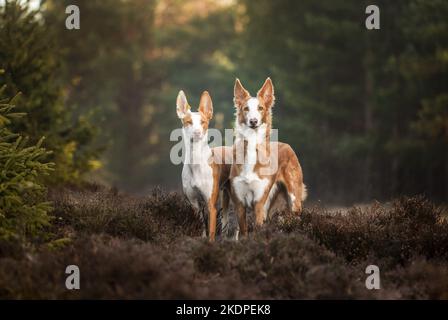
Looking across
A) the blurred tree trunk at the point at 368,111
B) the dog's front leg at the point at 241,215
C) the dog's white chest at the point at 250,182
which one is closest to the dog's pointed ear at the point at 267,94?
the dog's white chest at the point at 250,182

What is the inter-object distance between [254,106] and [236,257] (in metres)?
2.32

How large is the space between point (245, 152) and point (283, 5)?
62.7ft

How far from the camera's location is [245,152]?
8539 millimetres

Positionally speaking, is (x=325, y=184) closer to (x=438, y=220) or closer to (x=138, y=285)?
(x=438, y=220)

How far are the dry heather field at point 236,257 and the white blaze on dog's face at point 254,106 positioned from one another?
4.54ft

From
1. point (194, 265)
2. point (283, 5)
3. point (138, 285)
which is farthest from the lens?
point (283, 5)

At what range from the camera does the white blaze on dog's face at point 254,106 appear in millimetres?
8328

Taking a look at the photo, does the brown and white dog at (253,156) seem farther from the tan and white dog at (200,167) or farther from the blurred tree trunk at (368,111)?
the blurred tree trunk at (368,111)

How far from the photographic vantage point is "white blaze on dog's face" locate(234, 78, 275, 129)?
833cm

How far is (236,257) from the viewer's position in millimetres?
6953

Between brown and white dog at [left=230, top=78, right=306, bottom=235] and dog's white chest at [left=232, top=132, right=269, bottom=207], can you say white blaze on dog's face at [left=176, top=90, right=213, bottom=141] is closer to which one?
brown and white dog at [left=230, top=78, right=306, bottom=235]

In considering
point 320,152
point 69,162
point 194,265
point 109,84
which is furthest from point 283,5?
point 194,265

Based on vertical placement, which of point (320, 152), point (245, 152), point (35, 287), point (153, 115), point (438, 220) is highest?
point (153, 115)

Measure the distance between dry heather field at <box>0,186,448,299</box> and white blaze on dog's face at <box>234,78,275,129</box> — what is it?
4.54ft
